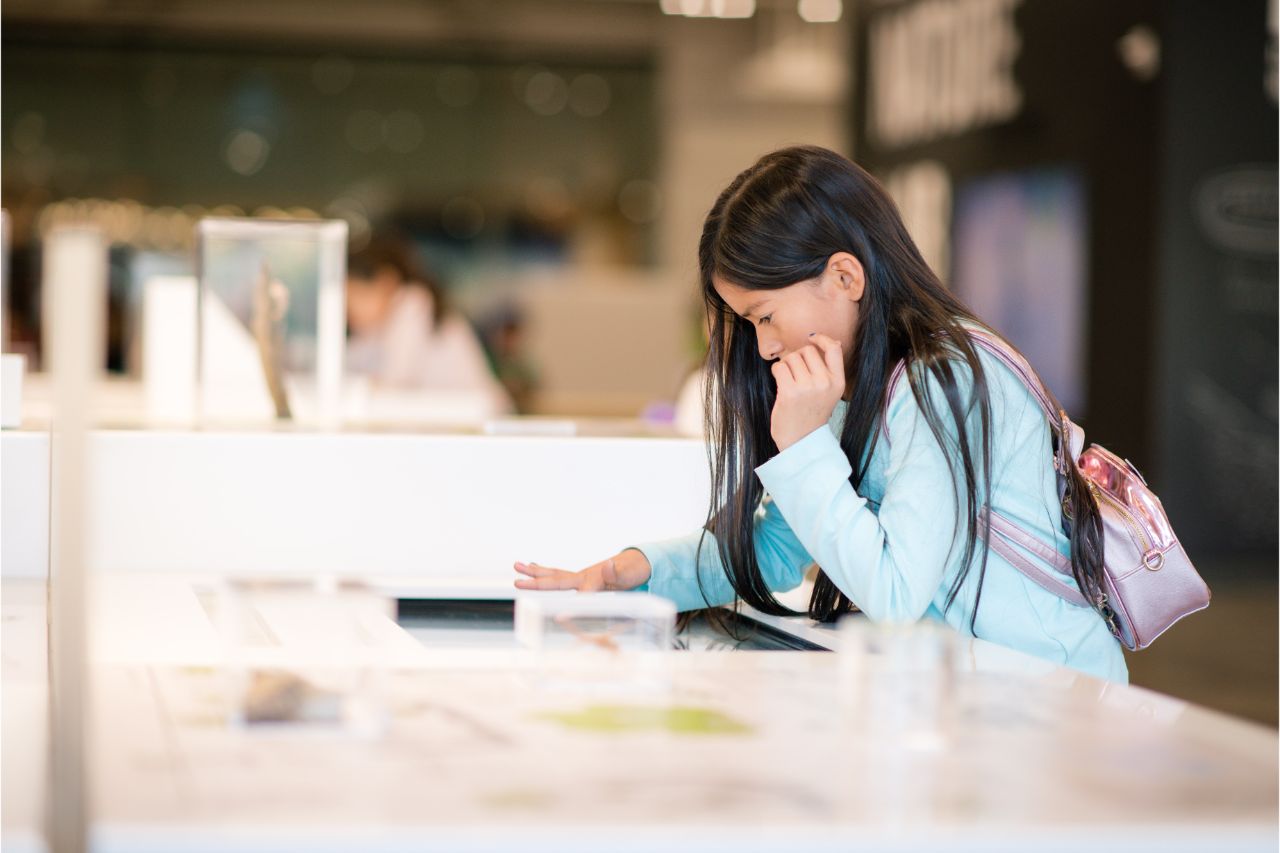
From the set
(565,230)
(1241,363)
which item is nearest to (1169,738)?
(1241,363)

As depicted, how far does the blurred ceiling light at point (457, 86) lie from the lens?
10609 millimetres

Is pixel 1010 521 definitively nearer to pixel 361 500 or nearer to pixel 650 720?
pixel 650 720

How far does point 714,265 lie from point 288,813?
959 millimetres

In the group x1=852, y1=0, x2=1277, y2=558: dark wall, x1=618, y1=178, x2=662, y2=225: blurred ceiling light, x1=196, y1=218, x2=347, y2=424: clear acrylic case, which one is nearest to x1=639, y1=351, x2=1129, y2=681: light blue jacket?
x1=196, y1=218, x2=347, y2=424: clear acrylic case

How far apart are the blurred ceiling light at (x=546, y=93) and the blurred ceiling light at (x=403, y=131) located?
81 cm

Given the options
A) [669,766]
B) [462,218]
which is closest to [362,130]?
[462,218]

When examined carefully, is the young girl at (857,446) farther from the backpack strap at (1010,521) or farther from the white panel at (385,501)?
the white panel at (385,501)

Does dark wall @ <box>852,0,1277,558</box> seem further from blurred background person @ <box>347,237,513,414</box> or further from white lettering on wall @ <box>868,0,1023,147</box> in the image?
blurred background person @ <box>347,237,513,414</box>

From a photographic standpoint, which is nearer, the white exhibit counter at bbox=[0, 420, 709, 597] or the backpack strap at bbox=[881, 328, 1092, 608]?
the backpack strap at bbox=[881, 328, 1092, 608]

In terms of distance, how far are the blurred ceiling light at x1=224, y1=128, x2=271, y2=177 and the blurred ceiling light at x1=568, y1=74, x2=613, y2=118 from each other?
217cm

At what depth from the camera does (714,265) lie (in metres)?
1.57

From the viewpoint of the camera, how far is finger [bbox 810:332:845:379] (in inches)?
55.6

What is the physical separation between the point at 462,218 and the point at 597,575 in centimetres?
933

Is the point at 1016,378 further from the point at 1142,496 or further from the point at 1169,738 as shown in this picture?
the point at 1169,738
